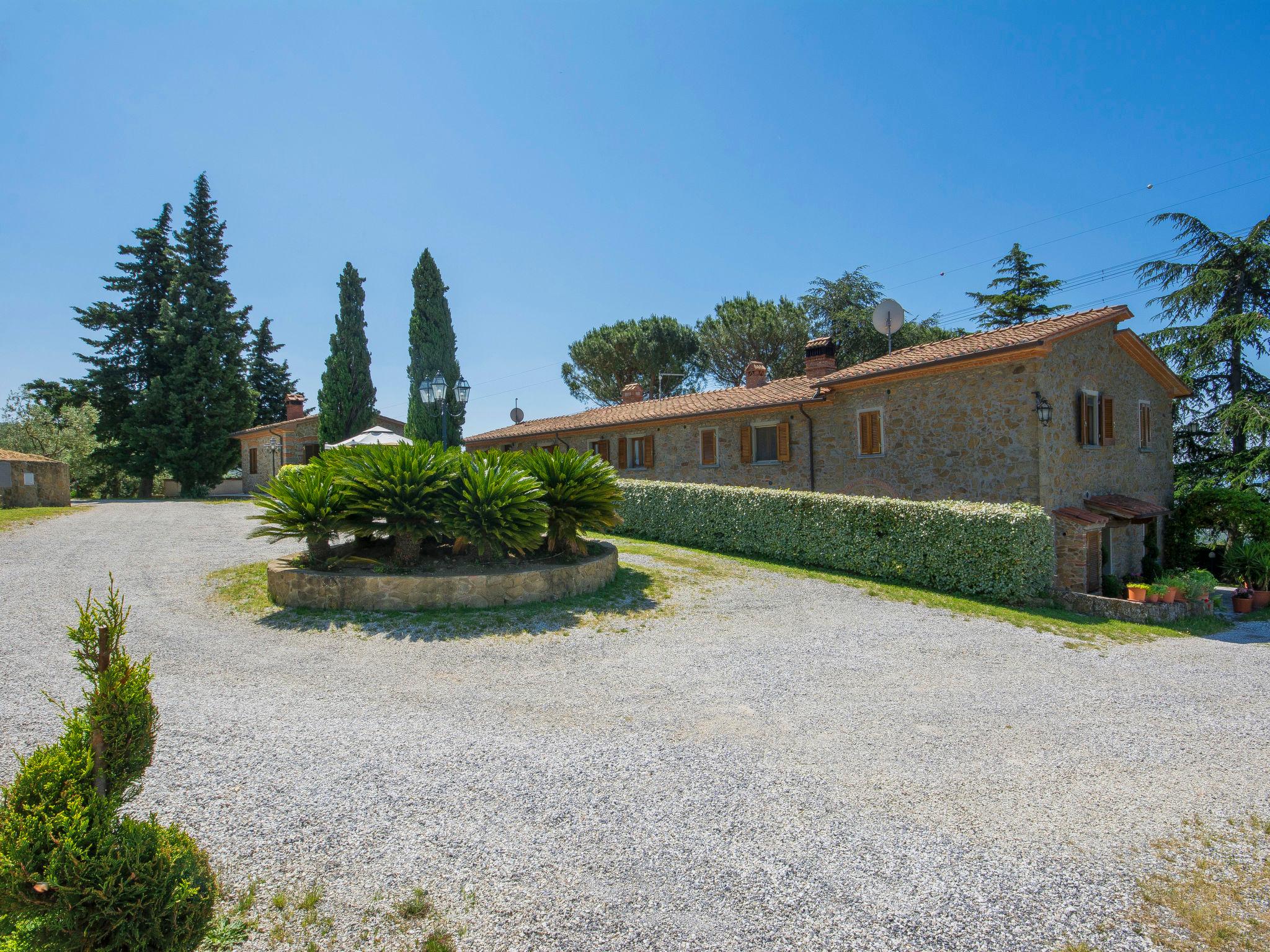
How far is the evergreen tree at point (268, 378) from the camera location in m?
39.0

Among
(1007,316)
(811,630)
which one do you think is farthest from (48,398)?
(1007,316)

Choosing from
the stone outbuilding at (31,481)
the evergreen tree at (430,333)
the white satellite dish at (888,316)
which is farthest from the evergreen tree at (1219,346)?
the stone outbuilding at (31,481)

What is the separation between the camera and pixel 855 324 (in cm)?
3228

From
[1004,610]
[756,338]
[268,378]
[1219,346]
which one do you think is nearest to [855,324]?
[756,338]

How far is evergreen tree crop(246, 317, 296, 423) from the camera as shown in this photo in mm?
39000

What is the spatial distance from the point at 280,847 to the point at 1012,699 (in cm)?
564

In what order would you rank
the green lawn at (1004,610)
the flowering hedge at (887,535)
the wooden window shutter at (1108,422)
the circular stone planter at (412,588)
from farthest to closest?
the wooden window shutter at (1108,422) → the flowering hedge at (887,535) → the green lawn at (1004,610) → the circular stone planter at (412,588)

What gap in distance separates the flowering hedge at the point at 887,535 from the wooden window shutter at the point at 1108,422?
172 inches

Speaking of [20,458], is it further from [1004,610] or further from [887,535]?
[1004,610]

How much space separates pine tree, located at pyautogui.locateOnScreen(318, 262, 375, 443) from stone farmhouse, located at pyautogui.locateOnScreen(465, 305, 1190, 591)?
16.0 meters

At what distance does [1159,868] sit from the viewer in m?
3.15

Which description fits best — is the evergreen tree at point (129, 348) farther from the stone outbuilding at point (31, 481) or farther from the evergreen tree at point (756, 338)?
the evergreen tree at point (756, 338)

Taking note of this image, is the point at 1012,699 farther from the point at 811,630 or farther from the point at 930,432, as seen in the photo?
the point at 930,432

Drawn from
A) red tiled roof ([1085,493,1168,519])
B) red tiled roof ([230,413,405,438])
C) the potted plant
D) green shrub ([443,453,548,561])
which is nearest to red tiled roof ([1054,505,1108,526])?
red tiled roof ([1085,493,1168,519])
